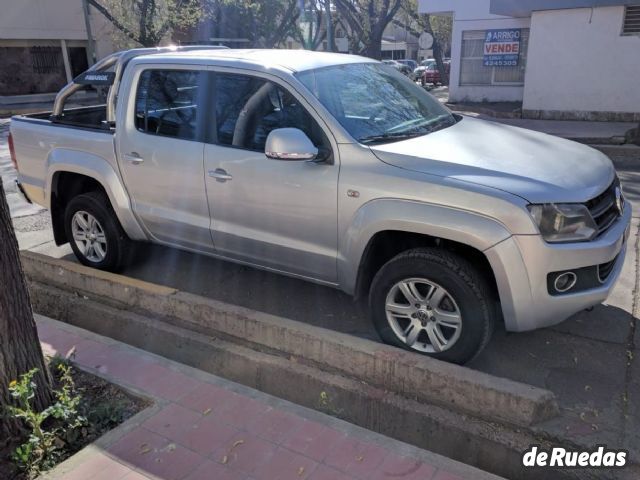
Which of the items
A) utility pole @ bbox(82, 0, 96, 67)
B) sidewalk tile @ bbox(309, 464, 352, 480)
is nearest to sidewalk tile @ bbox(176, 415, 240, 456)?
sidewalk tile @ bbox(309, 464, 352, 480)

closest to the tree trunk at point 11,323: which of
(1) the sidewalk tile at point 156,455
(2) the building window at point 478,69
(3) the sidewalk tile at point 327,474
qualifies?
(1) the sidewalk tile at point 156,455

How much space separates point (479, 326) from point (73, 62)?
33.3 meters

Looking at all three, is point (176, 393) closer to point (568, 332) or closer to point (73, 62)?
point (568, 332)

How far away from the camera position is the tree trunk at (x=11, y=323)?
2738mm

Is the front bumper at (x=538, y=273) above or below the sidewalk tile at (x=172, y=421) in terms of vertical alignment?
above

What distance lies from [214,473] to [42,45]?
3216 centimetres

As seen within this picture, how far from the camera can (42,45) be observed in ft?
96.2

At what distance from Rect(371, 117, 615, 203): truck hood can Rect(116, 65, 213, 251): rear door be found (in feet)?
4.94

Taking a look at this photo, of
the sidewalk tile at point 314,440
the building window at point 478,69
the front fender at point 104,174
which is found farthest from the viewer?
the building window at point 478,69

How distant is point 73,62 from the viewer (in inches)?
1230

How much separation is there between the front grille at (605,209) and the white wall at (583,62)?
11.7 m

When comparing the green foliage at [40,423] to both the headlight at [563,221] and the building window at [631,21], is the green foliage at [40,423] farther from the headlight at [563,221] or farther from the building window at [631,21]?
the building window at [631,21]

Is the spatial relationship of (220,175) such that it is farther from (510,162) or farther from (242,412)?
(510,162)

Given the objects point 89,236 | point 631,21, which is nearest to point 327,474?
point 89,236
